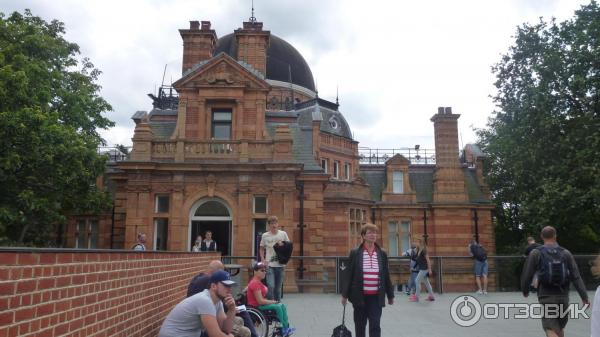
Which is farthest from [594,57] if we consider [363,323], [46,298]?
[46,298]

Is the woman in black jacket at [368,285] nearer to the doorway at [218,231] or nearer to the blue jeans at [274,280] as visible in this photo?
the blue jeans at [274,280]

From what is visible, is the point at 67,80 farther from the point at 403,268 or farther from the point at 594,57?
the point at 594,57

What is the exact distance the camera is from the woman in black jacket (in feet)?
23.2

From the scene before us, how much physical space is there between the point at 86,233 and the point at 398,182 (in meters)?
20.2

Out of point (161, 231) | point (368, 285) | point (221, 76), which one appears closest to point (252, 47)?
point (221, 76)

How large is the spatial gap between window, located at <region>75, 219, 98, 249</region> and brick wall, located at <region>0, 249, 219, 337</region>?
2175 cm

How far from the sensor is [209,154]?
20406mm

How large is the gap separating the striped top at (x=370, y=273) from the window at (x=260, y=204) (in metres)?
13.2

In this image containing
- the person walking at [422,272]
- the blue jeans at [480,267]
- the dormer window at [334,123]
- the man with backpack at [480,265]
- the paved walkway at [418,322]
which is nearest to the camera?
the paved walkway at [418,322]

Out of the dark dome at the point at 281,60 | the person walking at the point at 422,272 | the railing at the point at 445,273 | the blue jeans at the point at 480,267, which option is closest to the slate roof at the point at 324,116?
the dark dome at the point at 281,60

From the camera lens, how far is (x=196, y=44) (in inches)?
1025

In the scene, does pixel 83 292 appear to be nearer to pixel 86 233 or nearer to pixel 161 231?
pixel 161 231

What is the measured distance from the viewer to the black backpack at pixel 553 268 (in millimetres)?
6832

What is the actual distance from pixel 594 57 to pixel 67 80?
23.8 metres
